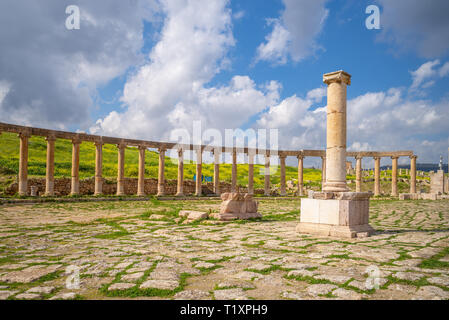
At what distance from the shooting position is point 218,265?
19.8 ft

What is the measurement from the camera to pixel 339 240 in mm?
9031

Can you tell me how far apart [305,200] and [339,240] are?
6.66 feet

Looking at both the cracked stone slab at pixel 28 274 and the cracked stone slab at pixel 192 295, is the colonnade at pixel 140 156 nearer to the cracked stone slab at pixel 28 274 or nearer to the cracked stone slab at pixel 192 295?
the cracked stone slab at pixel 28 274

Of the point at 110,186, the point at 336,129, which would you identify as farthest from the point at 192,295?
the point at 110,186

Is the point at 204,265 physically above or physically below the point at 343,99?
below

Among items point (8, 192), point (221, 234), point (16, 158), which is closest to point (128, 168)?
point (16, 158)

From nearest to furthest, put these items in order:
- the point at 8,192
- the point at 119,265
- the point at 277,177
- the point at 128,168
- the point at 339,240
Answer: the point at 119,265 < the point at 339,240 < the point at 8,192 < the point at 128,168 < the point at 277,177

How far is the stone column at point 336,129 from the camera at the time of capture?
36.4 feet

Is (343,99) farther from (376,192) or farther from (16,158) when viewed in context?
(16,158)

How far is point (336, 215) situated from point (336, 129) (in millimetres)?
3042

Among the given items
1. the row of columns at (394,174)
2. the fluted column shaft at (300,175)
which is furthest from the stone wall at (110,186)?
the row of columns at (394,174)

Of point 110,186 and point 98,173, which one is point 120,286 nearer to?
point 98,173

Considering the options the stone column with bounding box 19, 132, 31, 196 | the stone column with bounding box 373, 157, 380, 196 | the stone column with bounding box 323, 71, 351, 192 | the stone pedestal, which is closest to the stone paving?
the stone pedestal
